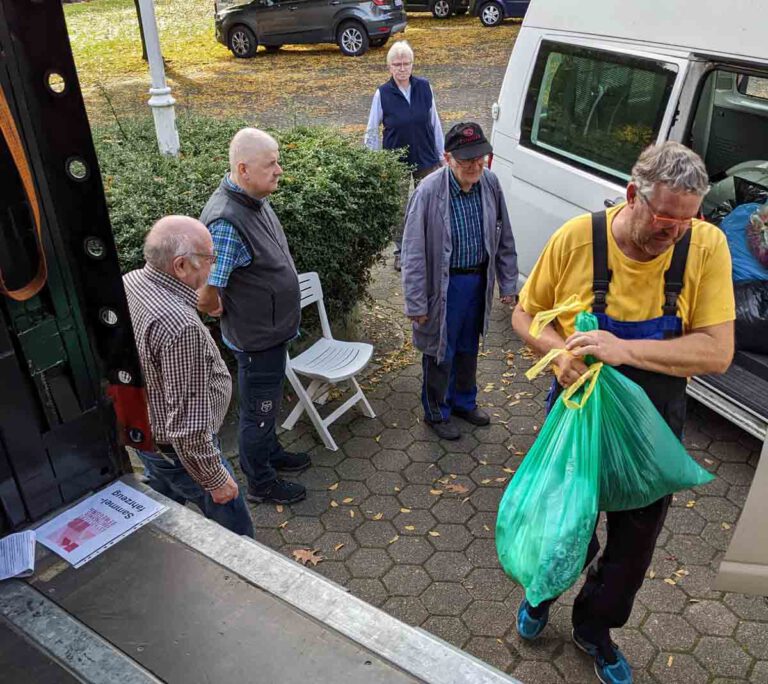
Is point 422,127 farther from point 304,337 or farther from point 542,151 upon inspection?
point 304,337

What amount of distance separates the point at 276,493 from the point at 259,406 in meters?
0.58

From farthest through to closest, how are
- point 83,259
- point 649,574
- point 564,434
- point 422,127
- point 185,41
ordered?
point 185,41, point 422,127, point 649,574, point 564,434, point 83,259

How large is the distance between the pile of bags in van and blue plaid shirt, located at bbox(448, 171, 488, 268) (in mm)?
1715

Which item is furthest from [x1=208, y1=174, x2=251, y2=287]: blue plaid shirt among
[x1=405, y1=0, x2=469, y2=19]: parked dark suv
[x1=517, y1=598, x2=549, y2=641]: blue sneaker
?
[x1=405, y1=0, x2=469, y2=19]: parked dark suv

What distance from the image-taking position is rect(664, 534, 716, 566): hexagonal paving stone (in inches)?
141

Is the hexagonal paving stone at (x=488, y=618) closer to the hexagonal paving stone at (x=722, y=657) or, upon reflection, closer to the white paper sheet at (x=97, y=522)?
the hexagonal paving stone at (x=722, y=657)

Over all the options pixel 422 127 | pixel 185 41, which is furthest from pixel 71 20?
pixel 422 127

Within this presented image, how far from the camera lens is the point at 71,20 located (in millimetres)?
25172

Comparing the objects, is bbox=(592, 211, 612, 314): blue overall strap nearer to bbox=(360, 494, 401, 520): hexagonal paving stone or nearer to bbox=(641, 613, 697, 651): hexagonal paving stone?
bbox=(641, 613, 697, 651): hexagonal paving stone

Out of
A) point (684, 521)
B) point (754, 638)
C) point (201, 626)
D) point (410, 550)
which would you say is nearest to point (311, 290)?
point (410, 550)

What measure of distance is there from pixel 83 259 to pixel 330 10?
18376 millimetres

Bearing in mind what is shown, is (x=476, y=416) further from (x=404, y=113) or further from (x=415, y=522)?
(x=404, y=113)

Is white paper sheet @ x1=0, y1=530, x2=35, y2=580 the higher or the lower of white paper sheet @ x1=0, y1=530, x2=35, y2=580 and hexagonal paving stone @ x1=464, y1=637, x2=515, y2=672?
the higher

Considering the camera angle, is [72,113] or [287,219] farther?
[287,219]
